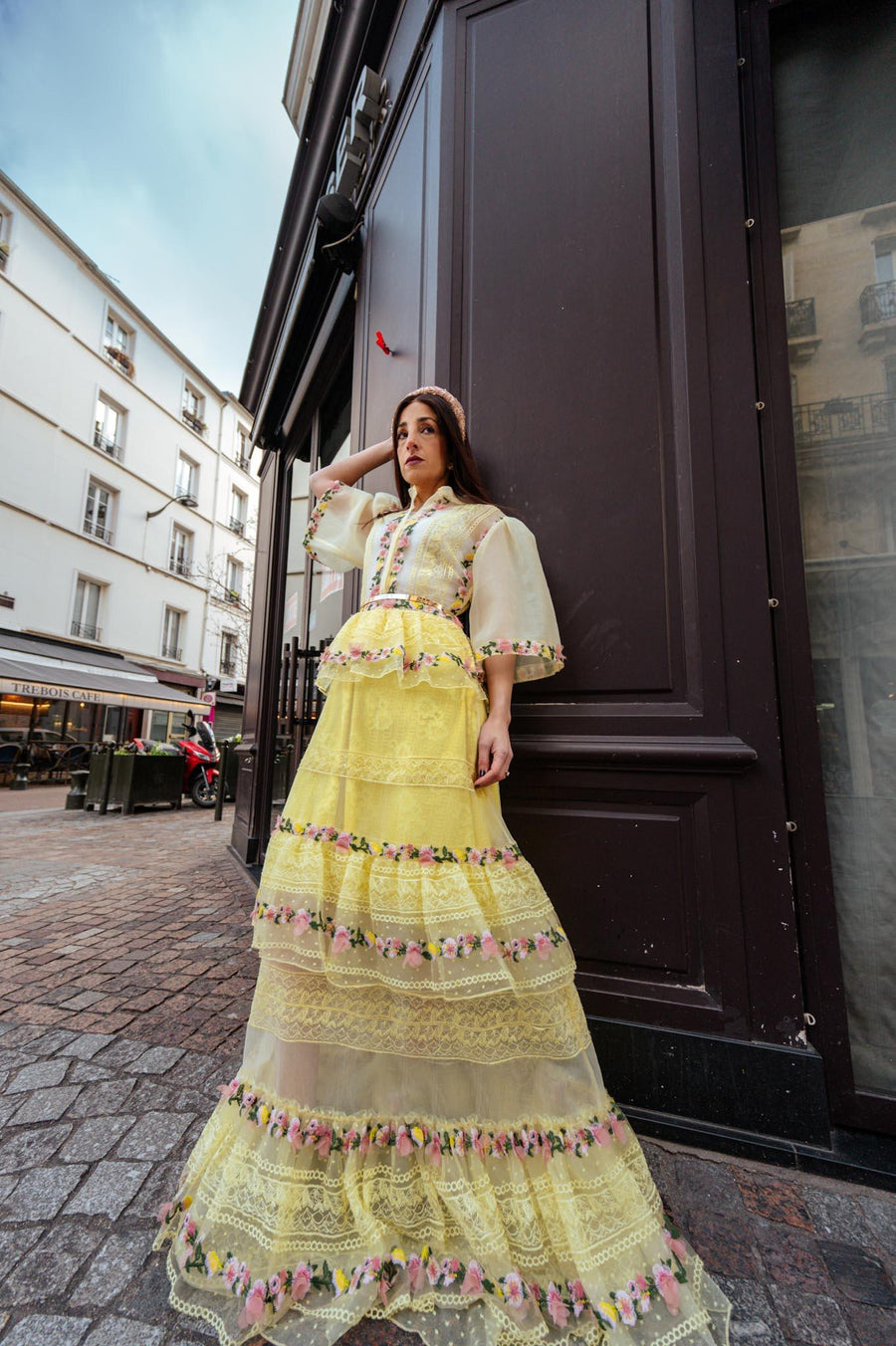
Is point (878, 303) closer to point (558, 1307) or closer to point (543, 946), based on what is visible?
point (543, 946)

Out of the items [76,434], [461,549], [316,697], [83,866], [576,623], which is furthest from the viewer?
[76,434]

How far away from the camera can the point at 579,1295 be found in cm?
107

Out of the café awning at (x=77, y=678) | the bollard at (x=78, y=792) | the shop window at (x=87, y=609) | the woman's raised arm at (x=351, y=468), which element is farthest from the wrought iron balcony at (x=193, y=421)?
the woman's raised arm at (x=351, y=468)

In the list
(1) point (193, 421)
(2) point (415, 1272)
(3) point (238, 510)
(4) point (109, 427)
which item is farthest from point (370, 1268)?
(3) point (238, 510)

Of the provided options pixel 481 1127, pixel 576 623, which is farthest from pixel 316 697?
pixel 481 1127

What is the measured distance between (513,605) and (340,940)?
0.93 metres

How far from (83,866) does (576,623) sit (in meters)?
4.97

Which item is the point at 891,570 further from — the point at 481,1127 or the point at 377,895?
the point at 481,1127

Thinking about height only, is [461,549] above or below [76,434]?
below

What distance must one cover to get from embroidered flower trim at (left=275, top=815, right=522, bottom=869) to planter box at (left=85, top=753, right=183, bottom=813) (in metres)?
8.34

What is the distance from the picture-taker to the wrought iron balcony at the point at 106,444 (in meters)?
17.0

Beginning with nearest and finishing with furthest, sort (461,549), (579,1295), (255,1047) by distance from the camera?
(579,1295) < (255,1047) < (461,549)

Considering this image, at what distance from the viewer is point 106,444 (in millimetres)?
17453

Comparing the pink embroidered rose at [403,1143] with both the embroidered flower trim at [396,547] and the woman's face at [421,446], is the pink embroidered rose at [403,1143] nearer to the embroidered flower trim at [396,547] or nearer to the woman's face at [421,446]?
the embroidered flower trim at [396,547]
